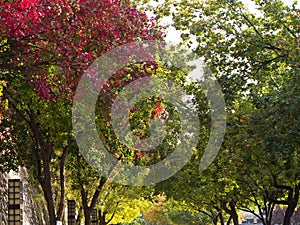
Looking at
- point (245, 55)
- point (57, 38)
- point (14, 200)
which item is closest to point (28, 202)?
point (14, 200)

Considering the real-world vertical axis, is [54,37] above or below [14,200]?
above

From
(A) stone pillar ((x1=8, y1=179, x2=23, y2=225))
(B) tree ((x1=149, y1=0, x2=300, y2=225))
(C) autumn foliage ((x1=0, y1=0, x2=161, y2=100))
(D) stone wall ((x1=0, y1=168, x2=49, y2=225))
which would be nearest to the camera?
(C) autumn foliage ((x1=0, y1=0, x2=161, y2=100))

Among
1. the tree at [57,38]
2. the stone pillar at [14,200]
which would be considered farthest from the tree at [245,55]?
the stone pillar at [14,200]

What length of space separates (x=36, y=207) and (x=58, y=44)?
20473 mm

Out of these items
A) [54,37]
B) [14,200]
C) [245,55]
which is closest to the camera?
[54,37]

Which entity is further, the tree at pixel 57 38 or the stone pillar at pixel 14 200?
the stone pillar at pixel 14 200

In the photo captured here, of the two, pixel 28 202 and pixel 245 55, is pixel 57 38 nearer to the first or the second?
pixel 245 55

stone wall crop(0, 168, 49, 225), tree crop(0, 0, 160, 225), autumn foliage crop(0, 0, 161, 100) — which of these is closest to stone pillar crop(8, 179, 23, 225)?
stone wall crop(0, 168, 49, 225)

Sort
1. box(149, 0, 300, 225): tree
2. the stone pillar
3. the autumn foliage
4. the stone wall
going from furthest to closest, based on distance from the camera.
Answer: the stone wall < the stone pillar < box(149, 0, 300, 225): tree < the autumn foliage

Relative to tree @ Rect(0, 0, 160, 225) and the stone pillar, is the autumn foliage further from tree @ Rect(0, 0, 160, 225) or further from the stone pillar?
the stone pillar

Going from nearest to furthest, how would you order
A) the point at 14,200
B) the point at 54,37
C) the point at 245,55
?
the point at 54,37 < the point at 245,55 < the point at 14,200

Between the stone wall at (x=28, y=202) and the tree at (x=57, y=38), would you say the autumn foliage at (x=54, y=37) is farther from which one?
the stone wall at (x=28, y=202)

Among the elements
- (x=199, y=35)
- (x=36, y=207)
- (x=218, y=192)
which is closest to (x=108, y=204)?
(x=36, y=207)

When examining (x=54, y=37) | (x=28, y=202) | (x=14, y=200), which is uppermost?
(x=28, y=202)
